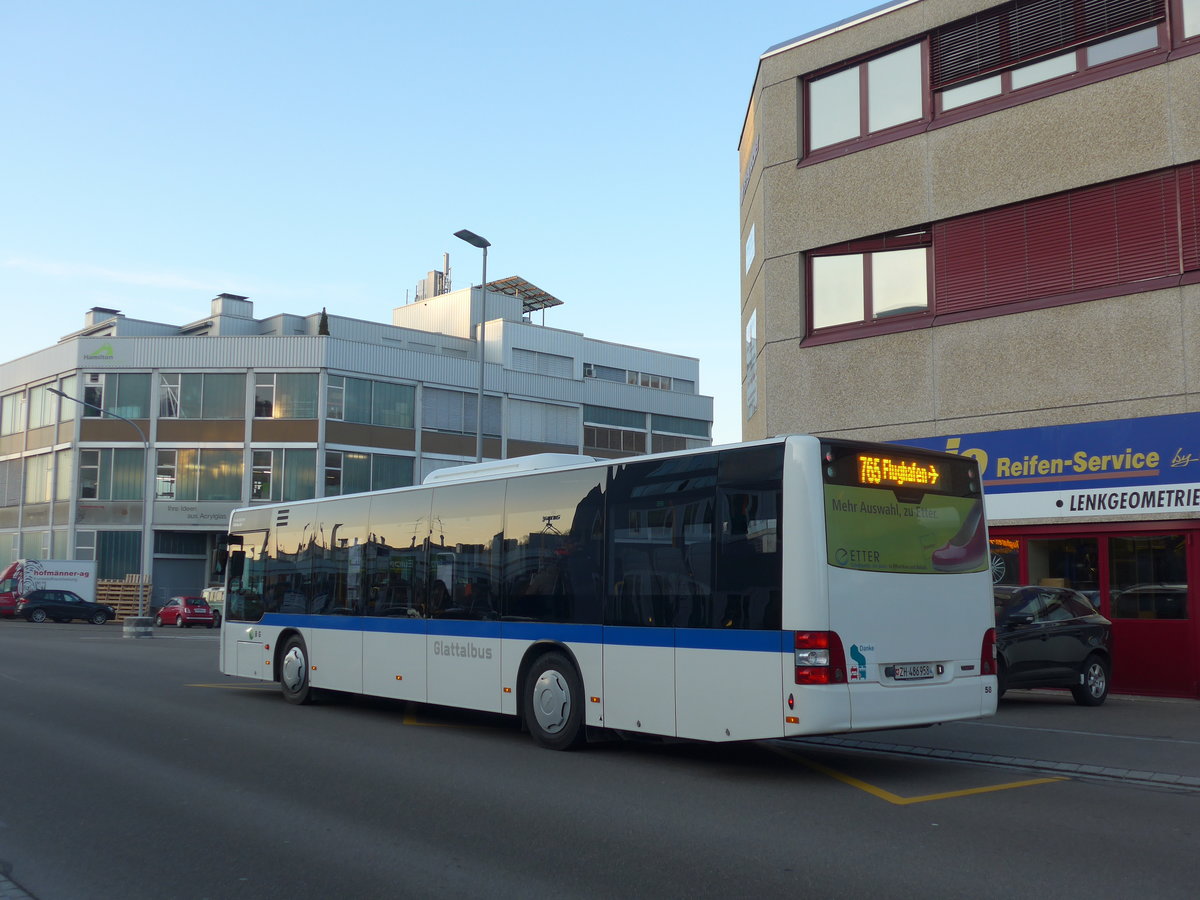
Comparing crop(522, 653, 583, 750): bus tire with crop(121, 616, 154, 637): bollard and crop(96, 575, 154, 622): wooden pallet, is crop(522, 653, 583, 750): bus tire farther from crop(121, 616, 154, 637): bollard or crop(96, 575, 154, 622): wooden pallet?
crop(96, 575, 154, 622): wooden pallet

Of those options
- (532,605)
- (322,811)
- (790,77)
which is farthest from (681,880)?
(790,77)

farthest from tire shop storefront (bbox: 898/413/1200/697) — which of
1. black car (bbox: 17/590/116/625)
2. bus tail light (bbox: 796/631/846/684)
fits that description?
black car (bbox: 17/590/116/625)

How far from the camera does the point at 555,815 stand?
8.18m

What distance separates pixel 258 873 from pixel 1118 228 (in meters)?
16.5

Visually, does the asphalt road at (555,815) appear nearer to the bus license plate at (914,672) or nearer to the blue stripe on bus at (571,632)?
the bus license plate at (914,672)

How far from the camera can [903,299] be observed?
21.0 metres

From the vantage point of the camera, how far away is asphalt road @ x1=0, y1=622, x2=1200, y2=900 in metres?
6.44

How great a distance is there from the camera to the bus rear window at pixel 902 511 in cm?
964

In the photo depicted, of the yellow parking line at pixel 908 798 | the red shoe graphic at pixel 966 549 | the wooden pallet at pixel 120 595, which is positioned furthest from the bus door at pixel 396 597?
the wooden pallet at pixel 120 595

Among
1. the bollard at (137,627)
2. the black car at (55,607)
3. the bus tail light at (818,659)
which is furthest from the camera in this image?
the black car at (55,607)

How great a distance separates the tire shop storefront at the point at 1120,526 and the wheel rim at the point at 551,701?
10138 millimetres

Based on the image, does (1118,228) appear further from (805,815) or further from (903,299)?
(805,815)

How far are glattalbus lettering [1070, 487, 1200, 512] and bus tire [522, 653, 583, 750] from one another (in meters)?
10.2

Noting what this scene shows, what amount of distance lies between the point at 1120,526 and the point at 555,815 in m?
12.7
